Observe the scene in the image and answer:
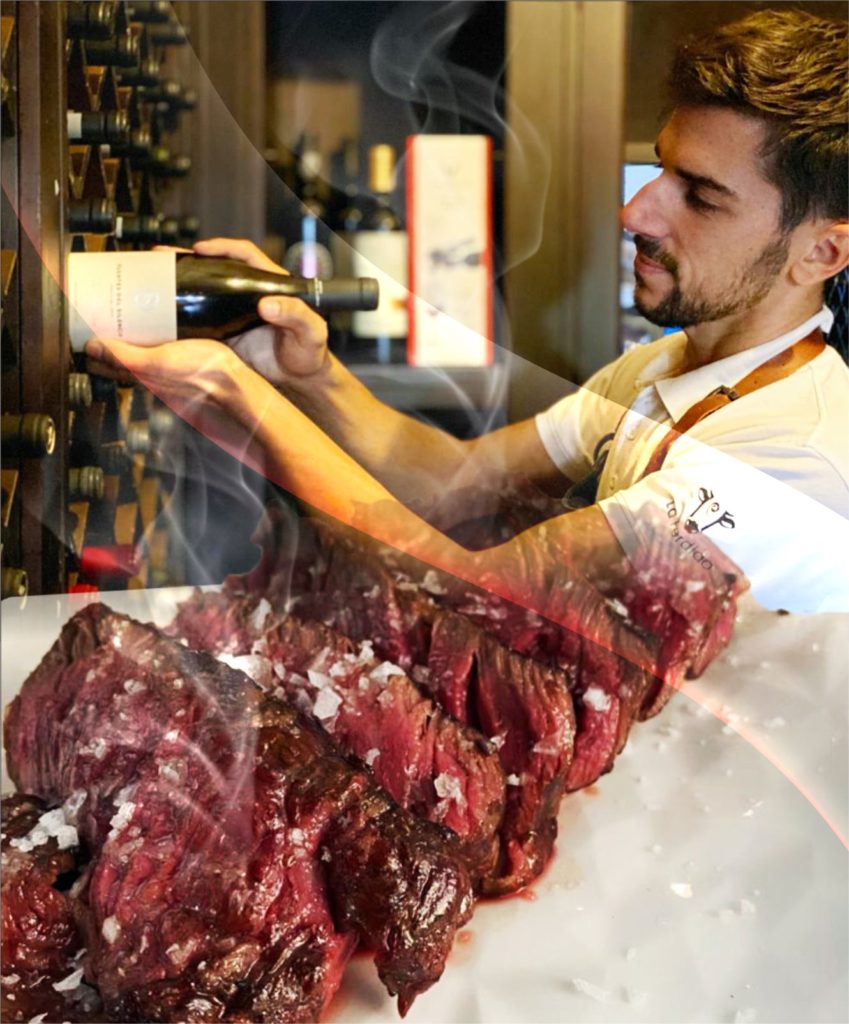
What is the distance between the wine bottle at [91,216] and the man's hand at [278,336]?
0.09 metres

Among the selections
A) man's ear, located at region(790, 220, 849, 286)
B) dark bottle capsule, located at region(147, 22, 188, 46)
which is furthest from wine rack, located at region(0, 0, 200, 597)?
man's ear, located at region(790, 220, 849, 286)

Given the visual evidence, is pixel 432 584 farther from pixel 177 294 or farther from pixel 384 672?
pixel 177 294

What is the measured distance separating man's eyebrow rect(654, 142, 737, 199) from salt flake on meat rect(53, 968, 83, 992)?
73 centimetres

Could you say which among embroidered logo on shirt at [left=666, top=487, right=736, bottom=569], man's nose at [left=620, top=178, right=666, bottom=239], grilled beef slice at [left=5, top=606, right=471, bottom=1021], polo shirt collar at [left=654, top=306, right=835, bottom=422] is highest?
man's nose at [left=620, top=178, right=666, bottom=239]

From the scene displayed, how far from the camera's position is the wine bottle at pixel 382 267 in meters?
0.84

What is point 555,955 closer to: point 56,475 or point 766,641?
point 766,641

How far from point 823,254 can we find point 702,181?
10cm

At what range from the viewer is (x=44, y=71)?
34.9 inches

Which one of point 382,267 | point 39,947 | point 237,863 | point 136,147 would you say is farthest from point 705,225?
point 39,947

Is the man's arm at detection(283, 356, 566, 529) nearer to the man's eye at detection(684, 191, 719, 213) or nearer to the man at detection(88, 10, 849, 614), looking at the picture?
the man at detection(88, 10, 849, 614)

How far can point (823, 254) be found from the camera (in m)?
0.82

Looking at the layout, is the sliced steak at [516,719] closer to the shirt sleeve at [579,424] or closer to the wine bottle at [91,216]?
the shirt sleeve at [579,424]

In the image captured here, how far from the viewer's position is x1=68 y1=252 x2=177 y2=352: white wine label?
33.6 inches

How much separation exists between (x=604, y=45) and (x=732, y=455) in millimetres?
319
